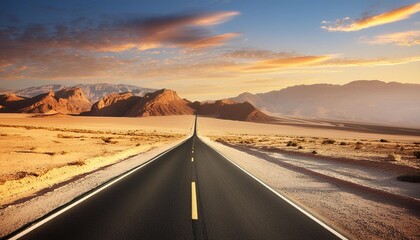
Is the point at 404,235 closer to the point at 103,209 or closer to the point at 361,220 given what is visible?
the point at 361,220

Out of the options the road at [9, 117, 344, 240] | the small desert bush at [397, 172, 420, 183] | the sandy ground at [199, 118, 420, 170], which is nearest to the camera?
the road at [9, 117, 344, 240]

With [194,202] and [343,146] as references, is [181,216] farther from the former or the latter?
[343,146]

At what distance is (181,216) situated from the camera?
24.9 feet

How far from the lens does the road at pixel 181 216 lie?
20.9ft

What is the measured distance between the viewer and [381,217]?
8250 millimetres

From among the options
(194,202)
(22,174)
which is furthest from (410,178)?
(22,174)

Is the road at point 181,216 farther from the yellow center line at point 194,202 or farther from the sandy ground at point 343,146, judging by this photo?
the sandy ground at point 343,146

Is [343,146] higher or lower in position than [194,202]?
lower

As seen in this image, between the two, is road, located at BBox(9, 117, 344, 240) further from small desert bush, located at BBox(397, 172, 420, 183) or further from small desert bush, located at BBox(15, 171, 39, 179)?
small desert bush, located at BBox(397, 172, 420, 183)

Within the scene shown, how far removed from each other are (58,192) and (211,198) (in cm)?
521

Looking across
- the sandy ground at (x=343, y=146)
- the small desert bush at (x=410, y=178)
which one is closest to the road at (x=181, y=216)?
the small desert bush at (x=410, y=178)

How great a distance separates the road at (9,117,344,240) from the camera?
636 cm

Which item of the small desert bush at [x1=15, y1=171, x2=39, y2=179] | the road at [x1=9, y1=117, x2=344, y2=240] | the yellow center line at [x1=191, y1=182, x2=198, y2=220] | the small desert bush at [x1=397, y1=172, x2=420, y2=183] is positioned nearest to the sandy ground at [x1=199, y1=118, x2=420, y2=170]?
the small desert bush at [x1=397, y1=172, x2=420, y2=183]

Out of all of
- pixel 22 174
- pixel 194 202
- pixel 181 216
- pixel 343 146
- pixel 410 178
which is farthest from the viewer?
pixel 343 146
